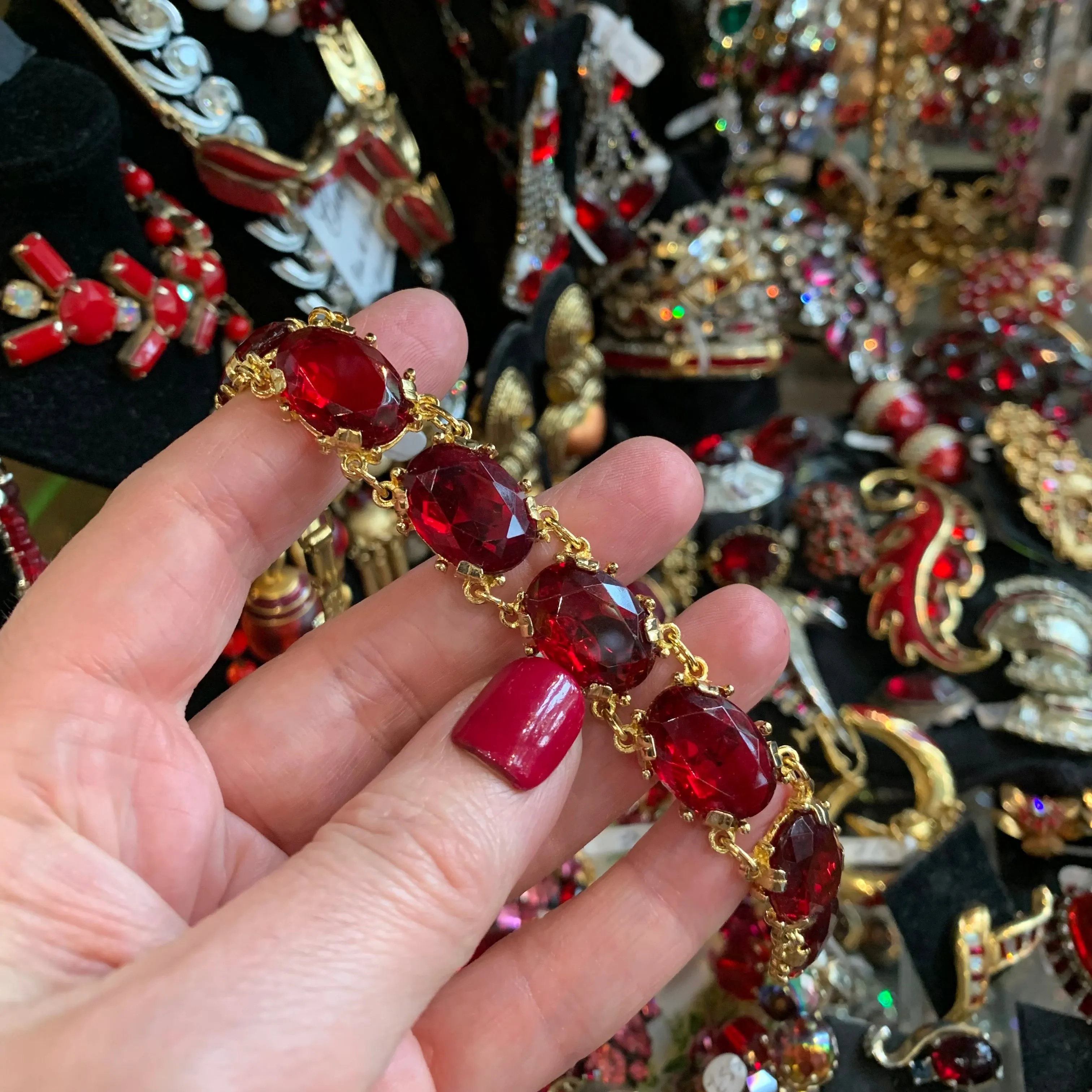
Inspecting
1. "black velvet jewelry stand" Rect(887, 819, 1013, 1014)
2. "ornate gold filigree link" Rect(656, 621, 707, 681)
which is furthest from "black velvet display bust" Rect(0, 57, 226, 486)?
"black velvet jewelry stand" Rect(887, 819, 1013, 1014)

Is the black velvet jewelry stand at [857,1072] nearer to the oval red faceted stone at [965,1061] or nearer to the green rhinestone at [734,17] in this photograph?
the oval red faceted stone at [965,1061]

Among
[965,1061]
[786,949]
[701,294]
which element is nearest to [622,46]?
[701,294]

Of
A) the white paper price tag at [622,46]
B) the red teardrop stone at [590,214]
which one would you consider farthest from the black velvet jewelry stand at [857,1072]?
the white paper price tag at [622,46]

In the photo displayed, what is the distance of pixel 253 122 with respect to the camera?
65 centimetres

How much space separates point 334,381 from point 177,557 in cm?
15

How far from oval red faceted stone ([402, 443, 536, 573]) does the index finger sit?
63mm

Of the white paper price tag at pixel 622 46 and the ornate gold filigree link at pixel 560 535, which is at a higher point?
the white paper price tag at pixel 622 46

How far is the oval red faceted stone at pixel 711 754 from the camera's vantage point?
0.54m

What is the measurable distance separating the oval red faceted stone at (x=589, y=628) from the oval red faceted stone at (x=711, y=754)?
1.5 inches

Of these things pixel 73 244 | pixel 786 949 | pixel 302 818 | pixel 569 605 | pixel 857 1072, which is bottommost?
pixel 857 1072

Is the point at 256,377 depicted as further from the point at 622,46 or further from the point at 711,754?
the point at 622,46

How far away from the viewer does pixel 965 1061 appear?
24.6 inches

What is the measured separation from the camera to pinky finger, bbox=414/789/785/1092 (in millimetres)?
525

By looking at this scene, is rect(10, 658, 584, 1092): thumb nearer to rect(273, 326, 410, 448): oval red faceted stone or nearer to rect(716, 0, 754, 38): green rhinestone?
rect(273, 326, 410, 448): oval red faceted stone
